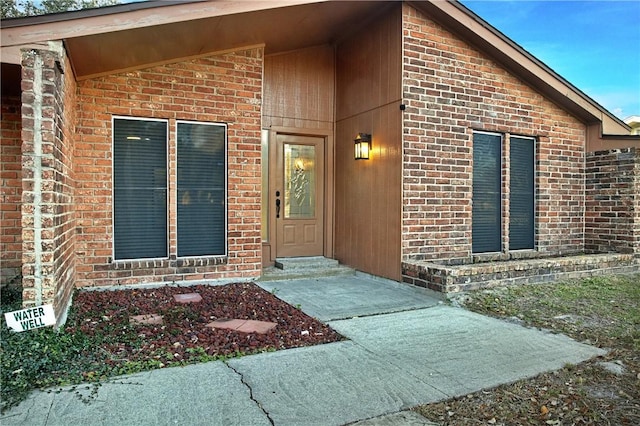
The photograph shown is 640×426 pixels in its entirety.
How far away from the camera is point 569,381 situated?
3012 millimetres

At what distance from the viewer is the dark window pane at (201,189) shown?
584 cm

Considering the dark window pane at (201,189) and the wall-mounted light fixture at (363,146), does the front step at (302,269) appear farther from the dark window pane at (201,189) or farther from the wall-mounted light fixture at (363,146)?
the wall-mounted light fixture at (363,146)

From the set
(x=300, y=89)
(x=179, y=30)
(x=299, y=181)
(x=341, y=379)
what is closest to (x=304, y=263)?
(x=299, y=181)

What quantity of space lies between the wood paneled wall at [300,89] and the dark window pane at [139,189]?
200 cm

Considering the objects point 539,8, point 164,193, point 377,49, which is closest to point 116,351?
point 164,193

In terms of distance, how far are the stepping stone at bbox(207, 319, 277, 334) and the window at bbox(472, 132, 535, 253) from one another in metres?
4.04

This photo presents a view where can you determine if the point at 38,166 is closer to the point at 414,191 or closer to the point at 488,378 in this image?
the point at 488,378

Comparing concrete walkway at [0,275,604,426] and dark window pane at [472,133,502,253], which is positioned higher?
dark window pane at [472,133,502,253]

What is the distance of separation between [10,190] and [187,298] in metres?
2.44

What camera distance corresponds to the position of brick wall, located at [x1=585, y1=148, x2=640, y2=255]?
7246 millimetres

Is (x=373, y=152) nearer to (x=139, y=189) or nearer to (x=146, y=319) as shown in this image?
(x=139, y=189)

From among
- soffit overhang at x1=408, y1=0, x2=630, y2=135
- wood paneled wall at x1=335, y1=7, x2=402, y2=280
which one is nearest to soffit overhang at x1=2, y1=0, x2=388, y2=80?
wood paneled wall at x1=335, y1=7, x2=402, y2=280

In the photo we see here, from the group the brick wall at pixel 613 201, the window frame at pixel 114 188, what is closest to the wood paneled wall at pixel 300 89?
the window frame at pixel 114 188

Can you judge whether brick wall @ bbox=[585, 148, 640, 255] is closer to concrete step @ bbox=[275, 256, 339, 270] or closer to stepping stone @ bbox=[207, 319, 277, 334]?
concrete step @ bbox=[275, 256, 339, 270]
